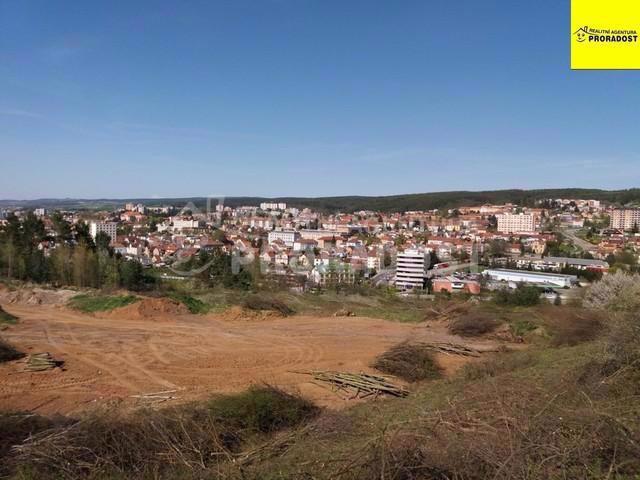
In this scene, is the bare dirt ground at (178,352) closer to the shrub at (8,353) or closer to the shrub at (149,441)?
the shrub at (8,353)

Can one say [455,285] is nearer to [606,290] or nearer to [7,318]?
[606,290]

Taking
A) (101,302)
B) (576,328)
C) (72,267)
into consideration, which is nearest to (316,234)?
(72,267)

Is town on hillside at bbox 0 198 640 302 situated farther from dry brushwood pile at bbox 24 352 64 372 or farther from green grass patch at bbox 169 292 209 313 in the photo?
dry brushwood pile at bbox 24 352 64 372

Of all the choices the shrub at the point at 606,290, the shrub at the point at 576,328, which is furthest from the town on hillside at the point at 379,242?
the shrub at the point at 576,328

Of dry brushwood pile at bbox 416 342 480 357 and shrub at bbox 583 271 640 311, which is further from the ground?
shrub at bbox 583 271 640 311

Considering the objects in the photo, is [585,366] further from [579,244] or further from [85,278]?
[579,244]

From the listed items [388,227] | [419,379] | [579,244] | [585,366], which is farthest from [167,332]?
[388,227]

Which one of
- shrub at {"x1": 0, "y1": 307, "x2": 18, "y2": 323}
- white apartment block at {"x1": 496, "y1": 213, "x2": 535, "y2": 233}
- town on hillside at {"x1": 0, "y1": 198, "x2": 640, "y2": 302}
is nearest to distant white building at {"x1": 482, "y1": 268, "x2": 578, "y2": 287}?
town on hillside at {"x1": 0, "y1": 198, "x2": 640, "y2": 302}
